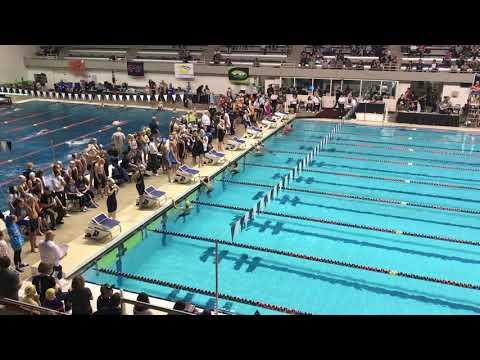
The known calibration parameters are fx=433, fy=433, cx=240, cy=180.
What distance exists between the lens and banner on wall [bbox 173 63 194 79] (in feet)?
87.1

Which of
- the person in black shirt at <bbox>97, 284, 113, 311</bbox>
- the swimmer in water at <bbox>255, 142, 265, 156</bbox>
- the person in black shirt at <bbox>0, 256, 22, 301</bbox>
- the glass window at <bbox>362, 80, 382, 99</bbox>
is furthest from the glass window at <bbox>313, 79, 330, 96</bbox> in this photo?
the person in black shirt at <bbox>0, 256, 22, 301</bbox>

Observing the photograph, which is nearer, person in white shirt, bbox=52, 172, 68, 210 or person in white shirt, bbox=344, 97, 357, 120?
person in white shirt, bbox=52, 172, 68, 210

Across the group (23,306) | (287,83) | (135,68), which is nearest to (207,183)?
(23,306)

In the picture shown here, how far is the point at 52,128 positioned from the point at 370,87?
16.6 m

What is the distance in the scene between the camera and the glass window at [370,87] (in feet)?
76.7

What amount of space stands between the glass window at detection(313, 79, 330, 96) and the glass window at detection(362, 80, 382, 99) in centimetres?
192

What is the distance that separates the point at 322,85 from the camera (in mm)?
24203

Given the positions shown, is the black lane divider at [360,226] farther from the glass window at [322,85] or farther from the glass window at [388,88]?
the glass window at [322,85]

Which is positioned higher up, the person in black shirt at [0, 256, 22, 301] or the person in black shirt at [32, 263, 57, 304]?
the person in black shirt at [0, 256, 22, 301]

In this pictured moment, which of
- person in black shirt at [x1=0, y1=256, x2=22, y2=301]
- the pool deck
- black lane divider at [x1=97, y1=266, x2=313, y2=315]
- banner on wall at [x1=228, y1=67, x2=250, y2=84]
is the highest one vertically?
banner on wall at [x1=228, y1=67, x2=250, y2=84]

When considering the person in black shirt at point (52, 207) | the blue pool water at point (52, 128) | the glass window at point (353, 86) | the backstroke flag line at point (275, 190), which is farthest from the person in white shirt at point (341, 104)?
the person in black shirt at point (52, 207)

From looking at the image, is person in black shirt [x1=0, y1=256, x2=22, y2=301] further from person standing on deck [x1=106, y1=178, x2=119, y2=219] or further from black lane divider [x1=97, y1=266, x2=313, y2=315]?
person standing on deck [x1=106, y1=178, x2=119, y2=219]

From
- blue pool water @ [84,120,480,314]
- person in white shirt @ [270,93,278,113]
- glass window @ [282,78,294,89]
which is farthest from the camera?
glass window @ [282,78,294,89]
